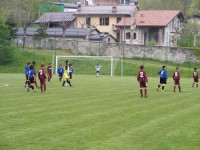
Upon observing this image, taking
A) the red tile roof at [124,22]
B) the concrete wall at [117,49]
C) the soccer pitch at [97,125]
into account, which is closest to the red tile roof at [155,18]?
the red tile roof at [124,22]

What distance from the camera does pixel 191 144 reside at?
12242mm

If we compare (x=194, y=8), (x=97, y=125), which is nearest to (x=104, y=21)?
(x=194, y=8)

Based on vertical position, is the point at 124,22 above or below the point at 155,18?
below

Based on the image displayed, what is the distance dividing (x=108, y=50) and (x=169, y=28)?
2031 centimetres

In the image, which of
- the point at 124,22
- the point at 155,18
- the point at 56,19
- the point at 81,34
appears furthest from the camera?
the point at 56,19

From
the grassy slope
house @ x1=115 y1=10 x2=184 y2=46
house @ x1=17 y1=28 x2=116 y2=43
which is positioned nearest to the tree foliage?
the grassy slope

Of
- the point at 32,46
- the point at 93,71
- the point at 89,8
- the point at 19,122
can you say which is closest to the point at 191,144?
the point at 19,122

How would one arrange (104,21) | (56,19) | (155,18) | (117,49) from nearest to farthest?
1. (117,49)
2. (155,18)
3. (104,21)
4. (56,19)

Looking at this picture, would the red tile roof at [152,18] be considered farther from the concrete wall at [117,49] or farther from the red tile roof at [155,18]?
the concrete wall at [117,49]

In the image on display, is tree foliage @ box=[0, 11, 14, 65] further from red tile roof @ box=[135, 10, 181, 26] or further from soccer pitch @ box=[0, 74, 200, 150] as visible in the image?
soccer pitch @ box=[0, 74, 200, 150]

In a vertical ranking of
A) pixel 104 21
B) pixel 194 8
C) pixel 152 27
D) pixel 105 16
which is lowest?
pixel 152 27

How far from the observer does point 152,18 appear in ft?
284

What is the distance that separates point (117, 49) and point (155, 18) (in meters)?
18.6

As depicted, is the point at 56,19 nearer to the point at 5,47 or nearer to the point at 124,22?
the point at 124,22
